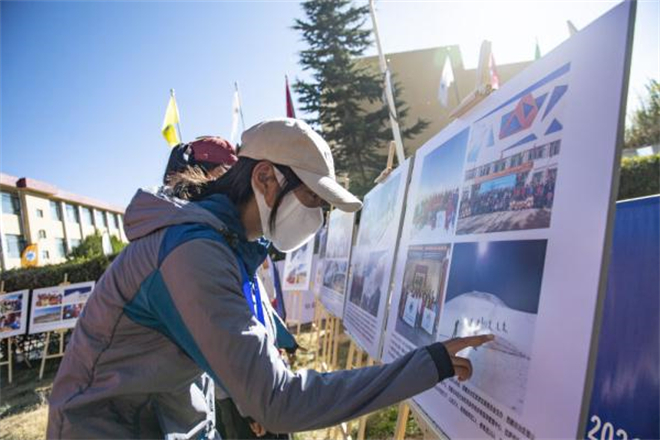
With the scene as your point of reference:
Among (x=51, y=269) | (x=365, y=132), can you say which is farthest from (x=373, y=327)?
(x=365, y=132)

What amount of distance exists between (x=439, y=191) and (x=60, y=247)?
29488 mm

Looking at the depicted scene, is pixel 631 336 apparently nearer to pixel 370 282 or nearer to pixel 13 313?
pixel 370 282

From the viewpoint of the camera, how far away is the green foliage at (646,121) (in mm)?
16531

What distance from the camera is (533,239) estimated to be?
0.98 m

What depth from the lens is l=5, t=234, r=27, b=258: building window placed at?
2130cm

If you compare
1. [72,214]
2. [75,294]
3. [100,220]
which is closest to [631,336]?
[75,294]

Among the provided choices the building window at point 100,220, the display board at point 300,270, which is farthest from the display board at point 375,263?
the building window at point 100,220

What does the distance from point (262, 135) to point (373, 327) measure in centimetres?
126

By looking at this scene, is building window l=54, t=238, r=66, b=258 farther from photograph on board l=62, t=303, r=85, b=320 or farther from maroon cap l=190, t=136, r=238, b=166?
maroon cap l=190, t=136, r=238, b=166

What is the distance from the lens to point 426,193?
5.66 ft

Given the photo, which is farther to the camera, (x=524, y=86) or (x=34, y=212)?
(x=34, y=212)

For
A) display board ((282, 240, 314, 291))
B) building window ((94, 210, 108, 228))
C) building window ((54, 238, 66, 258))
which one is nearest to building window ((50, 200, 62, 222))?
building window ((54, 238, 66, 258))

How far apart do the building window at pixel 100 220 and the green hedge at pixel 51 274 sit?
77.9ft

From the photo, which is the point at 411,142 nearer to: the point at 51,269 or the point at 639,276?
the point at 51,269
